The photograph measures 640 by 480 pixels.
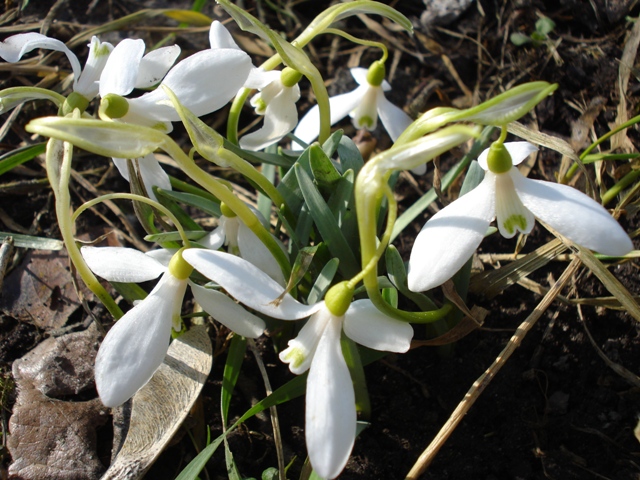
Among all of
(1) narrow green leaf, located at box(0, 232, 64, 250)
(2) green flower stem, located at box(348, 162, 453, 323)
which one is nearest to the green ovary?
(2) green flower stem, located at box(348, 162, 453, 323)

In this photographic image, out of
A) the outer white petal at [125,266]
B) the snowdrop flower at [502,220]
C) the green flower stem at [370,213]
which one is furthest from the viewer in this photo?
the outer white petal at [125,266]

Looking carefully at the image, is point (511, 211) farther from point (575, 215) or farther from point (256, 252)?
point (256, 252)

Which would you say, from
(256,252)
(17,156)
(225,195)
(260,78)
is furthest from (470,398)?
(17,156)

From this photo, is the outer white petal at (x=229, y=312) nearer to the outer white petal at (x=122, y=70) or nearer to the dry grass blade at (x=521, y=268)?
the outer white petal at (x=122, y=70)

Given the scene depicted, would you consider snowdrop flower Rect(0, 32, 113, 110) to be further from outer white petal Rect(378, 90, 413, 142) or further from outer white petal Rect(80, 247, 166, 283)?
outer white petal Rect(378, 90, 413, 142)

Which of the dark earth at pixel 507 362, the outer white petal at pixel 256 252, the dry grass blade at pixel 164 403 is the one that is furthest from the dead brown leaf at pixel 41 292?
the outer white petal at pixel 256 252

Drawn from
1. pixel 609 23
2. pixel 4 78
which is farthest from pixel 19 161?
pixel 609 23
